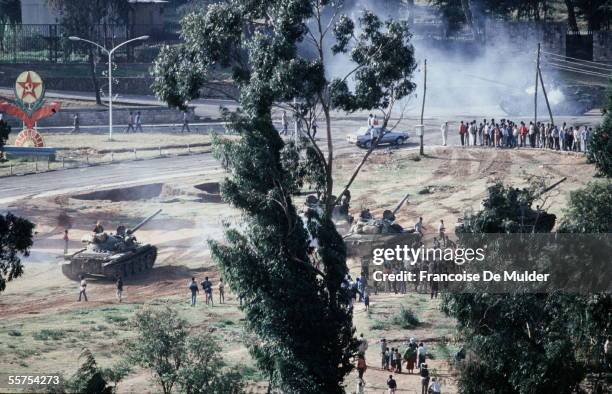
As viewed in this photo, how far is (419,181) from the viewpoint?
203 feet

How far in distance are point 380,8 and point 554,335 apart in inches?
2941

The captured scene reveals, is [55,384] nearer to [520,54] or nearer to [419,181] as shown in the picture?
[419,181]

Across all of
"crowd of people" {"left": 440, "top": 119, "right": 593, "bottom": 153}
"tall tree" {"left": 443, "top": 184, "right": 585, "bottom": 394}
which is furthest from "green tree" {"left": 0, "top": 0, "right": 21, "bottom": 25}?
"tall tree" {"left": 443, "top": 184, "right": 585, "bottom": 394}

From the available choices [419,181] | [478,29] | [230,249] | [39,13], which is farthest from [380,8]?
[230,249]

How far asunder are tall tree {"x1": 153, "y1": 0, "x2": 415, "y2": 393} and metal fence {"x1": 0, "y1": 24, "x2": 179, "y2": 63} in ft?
215

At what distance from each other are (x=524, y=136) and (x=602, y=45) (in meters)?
25.0

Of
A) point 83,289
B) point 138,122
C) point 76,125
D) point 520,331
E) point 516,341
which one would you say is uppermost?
point 138,122

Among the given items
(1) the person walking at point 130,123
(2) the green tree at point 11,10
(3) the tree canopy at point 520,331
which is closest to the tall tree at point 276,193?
(3) the tree canopy at point 520,331

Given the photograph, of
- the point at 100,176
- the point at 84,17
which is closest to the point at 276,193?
the point at 100,176

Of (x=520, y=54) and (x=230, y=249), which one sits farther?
(x=520, y=54)

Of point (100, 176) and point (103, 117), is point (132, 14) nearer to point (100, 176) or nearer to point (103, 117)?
point (103, 117)

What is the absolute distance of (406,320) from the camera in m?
39.2

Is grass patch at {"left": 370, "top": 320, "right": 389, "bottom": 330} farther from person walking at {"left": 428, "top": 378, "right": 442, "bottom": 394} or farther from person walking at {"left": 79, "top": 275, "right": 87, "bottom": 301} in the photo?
person walking at {"left": 79, "top": 275, "right": 87, "bottom": 301}

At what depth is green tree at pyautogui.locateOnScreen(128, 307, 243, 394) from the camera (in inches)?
1086
